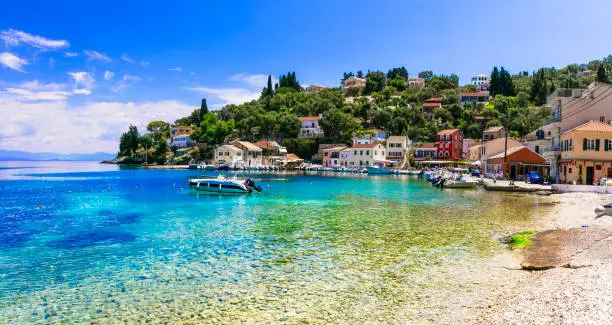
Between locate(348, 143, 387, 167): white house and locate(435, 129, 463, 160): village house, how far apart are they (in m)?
14.7

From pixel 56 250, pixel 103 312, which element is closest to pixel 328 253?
pixel 103 312

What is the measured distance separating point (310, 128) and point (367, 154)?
30803mm

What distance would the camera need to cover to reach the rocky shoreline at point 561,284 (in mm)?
8781

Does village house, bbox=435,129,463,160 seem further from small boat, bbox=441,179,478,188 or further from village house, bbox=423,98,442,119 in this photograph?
small boat, bbox=441,179,478,188

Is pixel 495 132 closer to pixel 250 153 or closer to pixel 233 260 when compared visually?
pixel 250 153

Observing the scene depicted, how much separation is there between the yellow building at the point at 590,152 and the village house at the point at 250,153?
89199mm

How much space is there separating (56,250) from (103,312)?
9.61m

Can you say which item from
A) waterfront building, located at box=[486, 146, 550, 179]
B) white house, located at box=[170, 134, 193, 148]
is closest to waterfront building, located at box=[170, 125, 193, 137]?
white house, located at box=[170, 134, 193, 148]

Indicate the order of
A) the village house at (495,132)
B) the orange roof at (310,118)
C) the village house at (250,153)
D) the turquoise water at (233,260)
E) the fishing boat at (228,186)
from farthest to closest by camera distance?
the orange roof at (310,118), the village house at (250,153), the village house at (495,132), the fishing boat at (228,186), the turquoise water at (233,260)

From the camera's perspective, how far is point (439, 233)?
67.5 ft

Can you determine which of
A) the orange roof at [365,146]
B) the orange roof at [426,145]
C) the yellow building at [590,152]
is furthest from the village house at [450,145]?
the yellow building at [590,152]

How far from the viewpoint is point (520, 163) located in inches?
2114

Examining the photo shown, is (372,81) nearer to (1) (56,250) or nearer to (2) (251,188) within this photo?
(2) (251,188)

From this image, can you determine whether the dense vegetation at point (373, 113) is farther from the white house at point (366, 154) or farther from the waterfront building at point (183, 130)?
the white house at point (366, 154)
